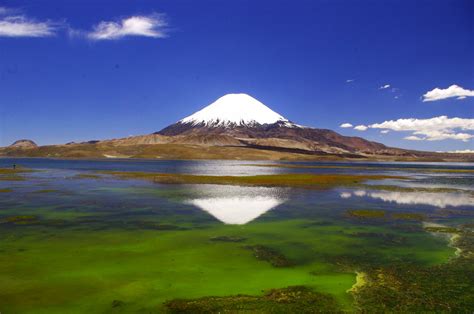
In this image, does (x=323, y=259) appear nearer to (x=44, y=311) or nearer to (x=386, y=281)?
(x=386, y=281)

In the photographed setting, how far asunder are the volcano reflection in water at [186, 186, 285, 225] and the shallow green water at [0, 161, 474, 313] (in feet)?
0.39

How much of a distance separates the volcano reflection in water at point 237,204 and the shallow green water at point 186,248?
0.12 m

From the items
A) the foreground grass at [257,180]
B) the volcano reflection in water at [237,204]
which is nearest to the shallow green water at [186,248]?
the volcano reflection in water at [237,204]

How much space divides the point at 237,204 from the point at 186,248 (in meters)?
18.6

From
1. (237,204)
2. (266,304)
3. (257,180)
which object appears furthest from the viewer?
(257,180)

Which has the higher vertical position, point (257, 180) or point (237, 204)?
point (257, 180)

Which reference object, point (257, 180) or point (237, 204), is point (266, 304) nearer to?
point (237, 204)

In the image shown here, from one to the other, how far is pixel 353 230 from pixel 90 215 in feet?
69.3

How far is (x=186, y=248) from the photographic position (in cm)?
2175

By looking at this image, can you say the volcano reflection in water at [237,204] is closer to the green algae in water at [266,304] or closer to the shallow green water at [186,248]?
the shallow green water at [186,248]

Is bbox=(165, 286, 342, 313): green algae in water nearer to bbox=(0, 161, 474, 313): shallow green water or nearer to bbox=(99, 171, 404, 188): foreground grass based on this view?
bbox=(0, 161, 474, 313): shallow green water

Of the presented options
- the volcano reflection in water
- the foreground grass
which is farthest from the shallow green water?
the foreground grass

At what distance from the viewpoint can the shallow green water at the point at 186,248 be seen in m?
14.8

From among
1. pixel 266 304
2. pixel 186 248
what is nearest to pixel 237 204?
pixel 186 248
